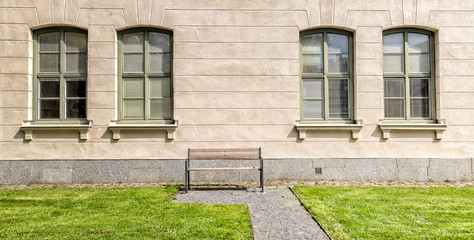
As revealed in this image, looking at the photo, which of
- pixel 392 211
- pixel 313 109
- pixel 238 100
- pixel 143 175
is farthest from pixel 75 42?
pixel 392 211

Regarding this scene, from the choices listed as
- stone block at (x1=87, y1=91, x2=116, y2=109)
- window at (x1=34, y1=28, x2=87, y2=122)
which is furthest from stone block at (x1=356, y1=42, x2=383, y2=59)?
window at (x1=34, y1=28, x2=87, y2=122)

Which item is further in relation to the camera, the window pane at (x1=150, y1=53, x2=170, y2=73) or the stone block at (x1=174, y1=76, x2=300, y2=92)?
the window pane at (x1=150, y1=53, x2=170, y2=73)

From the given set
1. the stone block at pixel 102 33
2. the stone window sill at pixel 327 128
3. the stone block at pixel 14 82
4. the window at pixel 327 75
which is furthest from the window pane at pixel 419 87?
the stone block at pixel 14 82

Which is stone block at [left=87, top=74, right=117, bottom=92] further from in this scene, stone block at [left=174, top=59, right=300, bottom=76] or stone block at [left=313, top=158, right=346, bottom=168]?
stone block at [left=313, top=158, right=346, bottom=168]

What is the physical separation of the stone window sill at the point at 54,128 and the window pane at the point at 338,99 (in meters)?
5.76

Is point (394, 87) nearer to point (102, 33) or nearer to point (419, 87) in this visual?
point (419, 87)

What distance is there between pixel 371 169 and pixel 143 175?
5.36 meters

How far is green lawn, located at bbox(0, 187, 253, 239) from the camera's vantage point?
13.2 ft

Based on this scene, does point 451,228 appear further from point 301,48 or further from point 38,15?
point 38,15

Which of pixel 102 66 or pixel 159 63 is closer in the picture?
pixel 102 66

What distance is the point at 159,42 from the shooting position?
796 cm

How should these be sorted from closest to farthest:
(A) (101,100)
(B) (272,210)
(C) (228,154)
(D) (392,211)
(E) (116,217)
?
(E) (116,217) → (D) (392,211) → (B) (272,210) → (C) (228,154) → (A) (101,100)

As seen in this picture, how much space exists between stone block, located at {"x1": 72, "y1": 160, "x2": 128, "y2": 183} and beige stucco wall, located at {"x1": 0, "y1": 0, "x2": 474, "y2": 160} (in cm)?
19

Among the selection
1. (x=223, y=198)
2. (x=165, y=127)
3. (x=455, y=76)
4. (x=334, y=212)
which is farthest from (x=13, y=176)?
(x=455, y=76)
